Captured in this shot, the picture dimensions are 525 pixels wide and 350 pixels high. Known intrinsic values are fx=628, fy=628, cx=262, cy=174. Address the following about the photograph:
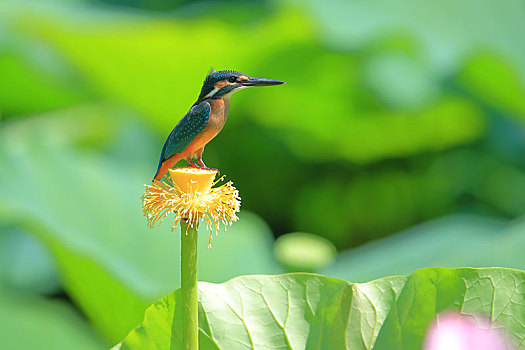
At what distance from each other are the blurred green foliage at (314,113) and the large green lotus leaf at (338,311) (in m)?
1.07

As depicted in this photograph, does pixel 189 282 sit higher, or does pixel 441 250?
pixel 189 282

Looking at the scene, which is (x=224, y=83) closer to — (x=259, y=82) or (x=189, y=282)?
(x=259, y=82)

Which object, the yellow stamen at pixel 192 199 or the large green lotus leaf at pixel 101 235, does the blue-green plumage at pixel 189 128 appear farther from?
the large green lotus leaf at pixel 101 235

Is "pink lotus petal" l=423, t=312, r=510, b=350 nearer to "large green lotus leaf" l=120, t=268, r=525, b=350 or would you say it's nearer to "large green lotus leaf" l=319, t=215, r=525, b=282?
"large green lotus leaf" l=120, t=268, r=525, b=350

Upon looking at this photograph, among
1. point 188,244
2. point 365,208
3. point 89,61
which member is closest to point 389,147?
point 365,208

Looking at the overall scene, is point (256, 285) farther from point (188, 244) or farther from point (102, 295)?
point (102, 295)

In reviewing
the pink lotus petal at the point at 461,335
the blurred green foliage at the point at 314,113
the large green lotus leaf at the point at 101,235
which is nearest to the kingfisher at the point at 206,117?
the pink lotus petal at the point at 461,335

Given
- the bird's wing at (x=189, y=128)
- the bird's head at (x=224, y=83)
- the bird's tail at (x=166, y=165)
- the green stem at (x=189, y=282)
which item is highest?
the bird's head at (x=224, y=83)

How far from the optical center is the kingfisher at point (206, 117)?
21.9 inches

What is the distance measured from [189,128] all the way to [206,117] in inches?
0.7

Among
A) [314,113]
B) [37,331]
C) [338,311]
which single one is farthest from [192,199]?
[314,113]

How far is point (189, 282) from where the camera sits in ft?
1.74

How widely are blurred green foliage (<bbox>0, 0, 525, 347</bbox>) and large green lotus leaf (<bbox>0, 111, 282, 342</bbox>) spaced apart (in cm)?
2

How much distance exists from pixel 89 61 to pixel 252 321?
1.74 metres
